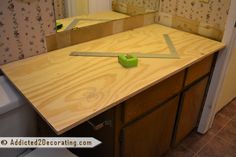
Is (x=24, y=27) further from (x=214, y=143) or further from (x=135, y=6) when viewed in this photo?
(x=214, y=143)

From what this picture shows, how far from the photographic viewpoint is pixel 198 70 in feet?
4.90

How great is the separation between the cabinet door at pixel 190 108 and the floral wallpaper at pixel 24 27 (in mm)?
942

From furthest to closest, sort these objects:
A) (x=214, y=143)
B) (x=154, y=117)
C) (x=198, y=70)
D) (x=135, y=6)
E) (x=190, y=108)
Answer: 1. (x=214, y=143)
2. (x=135, y=6)
3. (x=190, y=108)
4. (x=198, y=70)
5. (x=154, y=117)

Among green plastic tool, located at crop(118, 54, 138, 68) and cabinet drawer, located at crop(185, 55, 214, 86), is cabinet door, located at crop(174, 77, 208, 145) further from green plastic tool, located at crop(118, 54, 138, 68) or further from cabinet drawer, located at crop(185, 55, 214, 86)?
green plastic tool, located at crop(118, 54, 138, 68)

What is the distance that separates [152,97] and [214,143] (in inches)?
40.5

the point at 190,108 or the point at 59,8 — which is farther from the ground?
the point at 59,8

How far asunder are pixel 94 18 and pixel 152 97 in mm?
674

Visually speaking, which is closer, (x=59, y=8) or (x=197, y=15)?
(x=59, y=8)

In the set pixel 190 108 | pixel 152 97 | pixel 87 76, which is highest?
pixel 87 76

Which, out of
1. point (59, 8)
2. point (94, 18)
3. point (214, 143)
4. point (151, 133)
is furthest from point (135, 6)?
point (214, 143)

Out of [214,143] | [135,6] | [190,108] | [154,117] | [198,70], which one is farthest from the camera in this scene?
[214,143]

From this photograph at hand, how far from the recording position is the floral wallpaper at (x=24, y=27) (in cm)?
112

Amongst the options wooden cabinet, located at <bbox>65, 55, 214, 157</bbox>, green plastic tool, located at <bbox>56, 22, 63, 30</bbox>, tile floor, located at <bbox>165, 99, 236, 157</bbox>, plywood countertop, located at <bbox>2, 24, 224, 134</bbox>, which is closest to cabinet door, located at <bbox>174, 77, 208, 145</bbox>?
wooden cabinet, located at <bbox>65, 55, 214, 157</bbox>

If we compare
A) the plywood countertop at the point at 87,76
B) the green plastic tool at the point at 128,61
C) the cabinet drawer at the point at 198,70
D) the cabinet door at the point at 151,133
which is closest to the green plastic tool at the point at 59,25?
the plywood countertop at the point at 87,76
